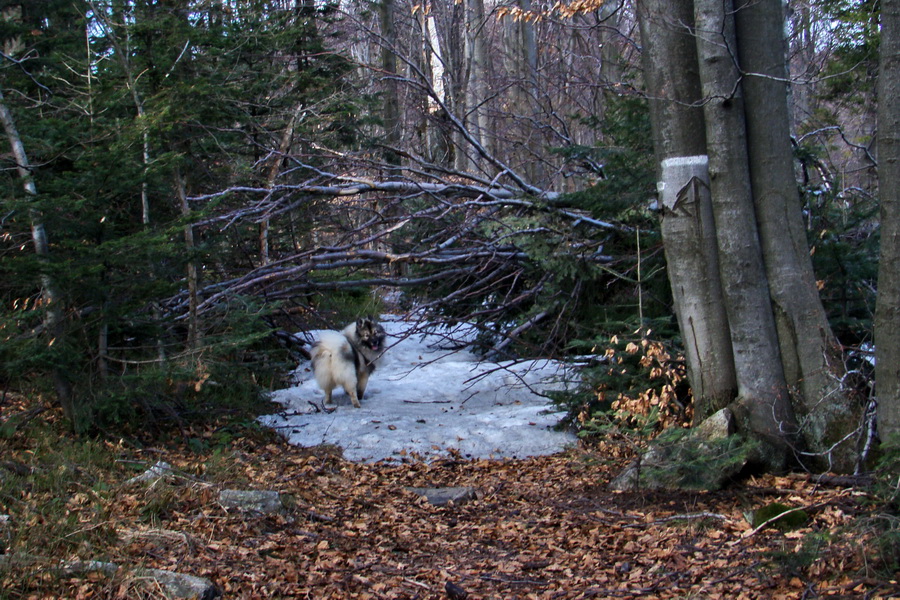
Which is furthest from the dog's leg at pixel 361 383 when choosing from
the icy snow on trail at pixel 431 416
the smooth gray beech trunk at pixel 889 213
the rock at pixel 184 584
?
the smooth gray beech trunk at pixel 889 213

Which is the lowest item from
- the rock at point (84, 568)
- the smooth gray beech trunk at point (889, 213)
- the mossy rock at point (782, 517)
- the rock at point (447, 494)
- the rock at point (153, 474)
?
the rock at point (447, 494)

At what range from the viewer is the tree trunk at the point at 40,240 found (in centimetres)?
723

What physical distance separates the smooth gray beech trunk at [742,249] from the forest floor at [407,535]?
1.66ft

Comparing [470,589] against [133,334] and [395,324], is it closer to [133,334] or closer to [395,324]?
[133,334]

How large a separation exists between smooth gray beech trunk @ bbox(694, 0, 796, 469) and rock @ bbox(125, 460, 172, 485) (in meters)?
4.86

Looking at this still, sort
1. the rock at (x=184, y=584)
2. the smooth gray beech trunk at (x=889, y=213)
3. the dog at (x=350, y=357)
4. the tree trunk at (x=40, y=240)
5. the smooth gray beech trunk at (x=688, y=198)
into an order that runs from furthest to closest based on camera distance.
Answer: the dog at (x=350, y=357), the tree trunk at (x=40, y=240), the smooth gray beech trunk at (x=688, y=198), the smooth gray beech trunk at (x=889, y=213), the rock at (x=184, y=584)

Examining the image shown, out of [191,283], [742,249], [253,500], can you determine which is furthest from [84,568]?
[742,249]

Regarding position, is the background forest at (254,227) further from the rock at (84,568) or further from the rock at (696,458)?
the rock at (84,568)

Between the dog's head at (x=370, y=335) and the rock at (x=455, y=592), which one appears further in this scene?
the dog's head at (x=370, y=335)

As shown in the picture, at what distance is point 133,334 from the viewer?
8.40m

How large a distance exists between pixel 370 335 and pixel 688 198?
19.0ft

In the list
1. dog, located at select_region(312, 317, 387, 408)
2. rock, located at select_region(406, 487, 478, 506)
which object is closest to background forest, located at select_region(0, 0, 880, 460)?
dog, located at select_region(312, 317, 387, 408)

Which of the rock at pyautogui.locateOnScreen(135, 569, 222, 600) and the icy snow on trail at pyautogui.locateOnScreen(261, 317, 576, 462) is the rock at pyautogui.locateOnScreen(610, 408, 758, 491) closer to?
the icy snow on trail at pyautogui.locateOnScreen(261, 317, 576, 462)

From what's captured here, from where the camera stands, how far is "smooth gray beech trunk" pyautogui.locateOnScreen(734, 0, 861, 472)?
240 inches
